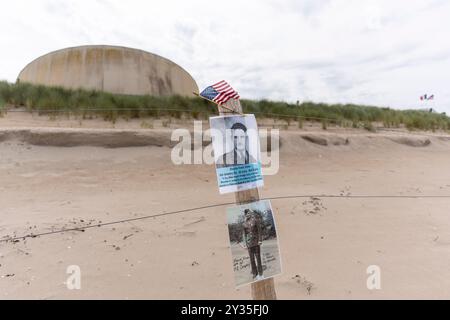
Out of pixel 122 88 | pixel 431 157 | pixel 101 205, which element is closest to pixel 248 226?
pixel 101 205

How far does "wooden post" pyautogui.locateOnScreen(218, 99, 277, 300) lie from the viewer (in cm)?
188

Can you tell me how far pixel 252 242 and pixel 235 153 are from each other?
0.57 metres

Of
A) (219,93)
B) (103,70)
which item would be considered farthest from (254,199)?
(103,70)

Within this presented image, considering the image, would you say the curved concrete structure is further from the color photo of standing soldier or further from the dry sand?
the color photo of standing soldier

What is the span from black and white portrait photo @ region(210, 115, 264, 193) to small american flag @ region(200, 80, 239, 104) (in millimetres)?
141

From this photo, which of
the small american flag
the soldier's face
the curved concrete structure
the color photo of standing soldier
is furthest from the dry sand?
the curved concrete structure

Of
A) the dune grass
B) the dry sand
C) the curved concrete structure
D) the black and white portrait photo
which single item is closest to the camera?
the black and white portrait photo

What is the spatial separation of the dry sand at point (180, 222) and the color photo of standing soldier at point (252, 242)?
955mm

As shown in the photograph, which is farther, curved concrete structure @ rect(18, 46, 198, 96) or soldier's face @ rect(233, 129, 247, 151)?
curved concrete structure @ rect(18, 46, 198, 96)

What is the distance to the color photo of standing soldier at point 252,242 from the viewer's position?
185cm

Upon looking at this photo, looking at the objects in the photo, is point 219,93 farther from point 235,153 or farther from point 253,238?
point 253,238

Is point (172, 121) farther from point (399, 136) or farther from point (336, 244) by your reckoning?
point (399, 136)

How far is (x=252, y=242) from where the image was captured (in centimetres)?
188

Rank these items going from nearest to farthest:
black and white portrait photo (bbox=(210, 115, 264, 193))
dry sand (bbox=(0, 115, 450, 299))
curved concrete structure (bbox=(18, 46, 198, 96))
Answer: black and white portrait photo (bbox=(210, 115, 264, 193))
dry sand (bbox=(0, 115, 450, 299))
curved concrete structure (bbox=(18, 46, 198, 96))
